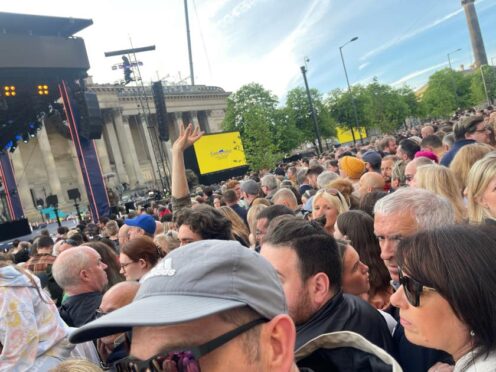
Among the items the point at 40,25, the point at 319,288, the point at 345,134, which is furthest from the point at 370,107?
the point at 319,288

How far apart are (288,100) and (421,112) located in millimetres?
33888

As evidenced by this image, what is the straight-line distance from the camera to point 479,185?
3.42m

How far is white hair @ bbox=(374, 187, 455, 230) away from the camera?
9.11ft

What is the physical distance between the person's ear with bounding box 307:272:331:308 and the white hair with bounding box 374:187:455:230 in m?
0.91

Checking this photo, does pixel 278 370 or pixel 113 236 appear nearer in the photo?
pixel 278 370

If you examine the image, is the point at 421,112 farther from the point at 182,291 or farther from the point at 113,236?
the point at 182,291

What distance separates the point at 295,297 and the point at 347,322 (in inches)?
11.1

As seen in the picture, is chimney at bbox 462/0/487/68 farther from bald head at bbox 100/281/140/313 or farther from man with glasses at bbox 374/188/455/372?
bald head at bbox 100/281/140/313

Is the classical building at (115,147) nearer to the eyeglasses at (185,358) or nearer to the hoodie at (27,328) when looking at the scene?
the hoodie at (27,328)

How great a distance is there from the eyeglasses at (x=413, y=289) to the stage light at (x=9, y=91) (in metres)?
15.8

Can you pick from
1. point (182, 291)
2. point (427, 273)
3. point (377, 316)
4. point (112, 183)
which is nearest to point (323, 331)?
point (377, 316)

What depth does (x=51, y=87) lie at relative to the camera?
1545 cm

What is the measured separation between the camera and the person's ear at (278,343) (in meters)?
1.20

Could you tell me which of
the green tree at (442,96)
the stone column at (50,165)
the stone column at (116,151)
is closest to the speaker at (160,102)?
the stone column at (50,165)
